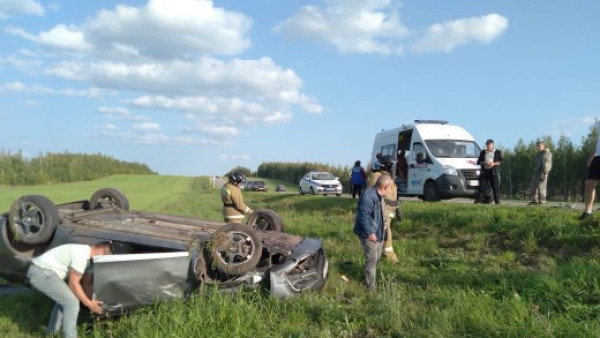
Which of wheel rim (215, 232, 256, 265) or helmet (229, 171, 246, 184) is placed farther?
helmet (229, 171, 246, 184)

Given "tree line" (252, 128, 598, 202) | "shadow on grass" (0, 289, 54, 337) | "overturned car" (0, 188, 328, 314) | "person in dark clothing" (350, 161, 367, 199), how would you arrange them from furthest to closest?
"tree line" (252, 128, 598, 202), "person in dark clothing" (350, 161, 367, 199), "shadow on grass" (0, 289, 54, 337), "overturned car" (0, 188, 328, 314)

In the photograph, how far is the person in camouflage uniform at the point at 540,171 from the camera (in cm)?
1324

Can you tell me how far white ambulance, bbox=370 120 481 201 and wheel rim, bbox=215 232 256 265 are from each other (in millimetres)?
8868

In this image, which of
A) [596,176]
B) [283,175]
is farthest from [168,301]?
[283,175]

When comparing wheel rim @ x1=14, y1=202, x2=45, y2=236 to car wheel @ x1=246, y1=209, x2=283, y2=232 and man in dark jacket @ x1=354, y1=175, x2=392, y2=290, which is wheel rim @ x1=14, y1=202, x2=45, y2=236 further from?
man in dark jacket @ x1=354, y1=175, x2=392, y2=290

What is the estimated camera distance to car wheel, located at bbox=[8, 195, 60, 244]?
6.02 m

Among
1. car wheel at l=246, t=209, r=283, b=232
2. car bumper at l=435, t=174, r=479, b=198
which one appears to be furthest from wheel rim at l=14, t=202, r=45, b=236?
car bumper at l=435, t=174, r=479, b=198

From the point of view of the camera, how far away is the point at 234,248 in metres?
5.92

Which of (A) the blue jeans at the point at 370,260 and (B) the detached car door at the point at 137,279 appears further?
(A) the blue jeans at the point at 370,260

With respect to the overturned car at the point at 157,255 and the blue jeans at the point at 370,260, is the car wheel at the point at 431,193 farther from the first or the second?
the overturned car at the point at 157,255

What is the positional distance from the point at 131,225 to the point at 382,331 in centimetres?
334

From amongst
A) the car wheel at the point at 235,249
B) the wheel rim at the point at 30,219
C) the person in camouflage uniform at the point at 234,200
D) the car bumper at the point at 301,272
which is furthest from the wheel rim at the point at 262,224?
the wheel rim at the point at 30,219

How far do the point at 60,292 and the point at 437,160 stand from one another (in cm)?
1102

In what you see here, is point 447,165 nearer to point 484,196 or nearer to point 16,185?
point 484,196
